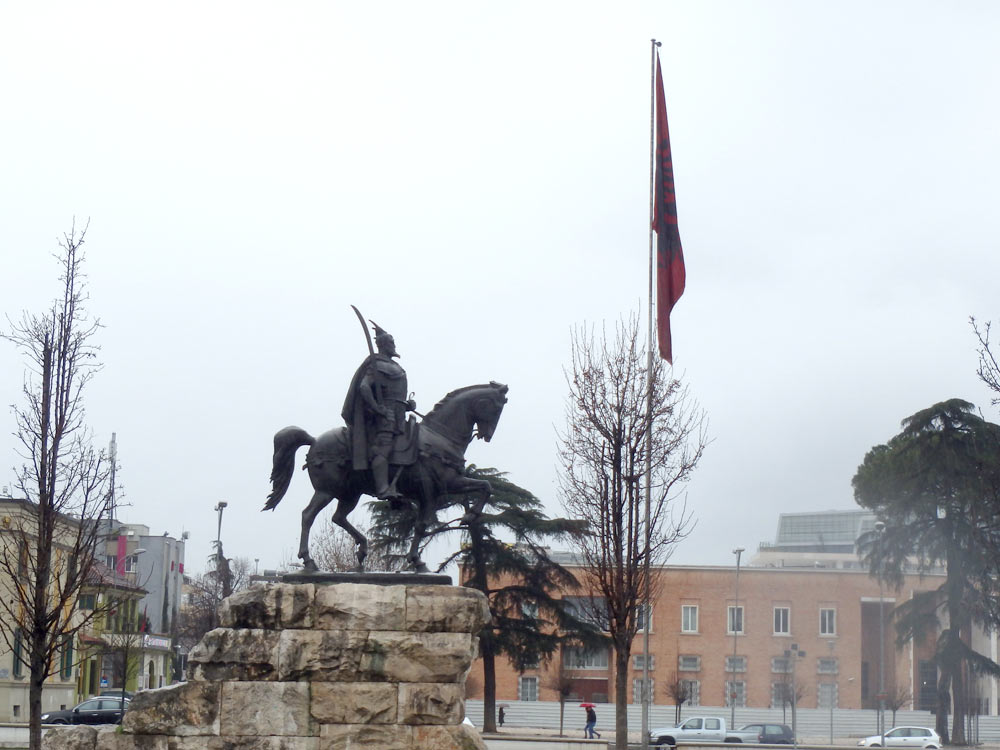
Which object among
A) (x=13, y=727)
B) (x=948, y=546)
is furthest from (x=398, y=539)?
(x=948, y=546)

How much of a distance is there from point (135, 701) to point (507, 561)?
3153 centimetres

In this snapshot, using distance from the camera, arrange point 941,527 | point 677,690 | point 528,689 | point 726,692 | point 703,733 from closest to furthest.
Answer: point 703,733 < point 941,527 < point 677,690 < point 528,689 < point 726,692

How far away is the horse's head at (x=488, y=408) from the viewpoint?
56.3 ft

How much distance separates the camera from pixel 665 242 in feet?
87.2

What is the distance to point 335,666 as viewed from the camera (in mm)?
15180

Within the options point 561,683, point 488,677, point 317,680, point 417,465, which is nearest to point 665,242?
point 417,465

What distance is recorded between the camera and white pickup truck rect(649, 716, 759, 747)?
143ft

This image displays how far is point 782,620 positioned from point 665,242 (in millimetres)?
47227

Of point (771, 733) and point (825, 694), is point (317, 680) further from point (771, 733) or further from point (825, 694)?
point (825, 694)

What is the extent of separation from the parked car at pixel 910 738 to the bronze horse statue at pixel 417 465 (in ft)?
108

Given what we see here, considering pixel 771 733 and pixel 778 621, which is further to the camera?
pixel 778 621

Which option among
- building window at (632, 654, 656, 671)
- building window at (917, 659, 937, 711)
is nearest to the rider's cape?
building window at (632, 654, 656, 671)

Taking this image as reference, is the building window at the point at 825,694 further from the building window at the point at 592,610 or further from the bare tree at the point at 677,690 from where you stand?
the building window at the point at 592,610

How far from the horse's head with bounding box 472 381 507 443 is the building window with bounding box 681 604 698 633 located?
56.0 m
